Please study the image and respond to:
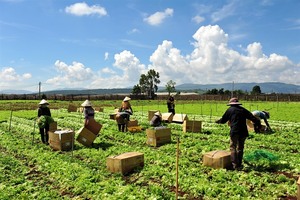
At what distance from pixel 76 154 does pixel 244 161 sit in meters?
6.77

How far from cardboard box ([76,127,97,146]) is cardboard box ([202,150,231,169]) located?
6.06 meters

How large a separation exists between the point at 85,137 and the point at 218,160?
676 cm

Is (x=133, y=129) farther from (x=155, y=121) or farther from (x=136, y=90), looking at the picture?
(x=136, y=90)

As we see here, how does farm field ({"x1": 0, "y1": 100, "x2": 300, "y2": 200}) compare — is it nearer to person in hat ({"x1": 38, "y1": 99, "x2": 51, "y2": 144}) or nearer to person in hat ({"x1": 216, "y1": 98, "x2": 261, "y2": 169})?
person in hat ({"x1": 216, "y1": 98, "x2": 261, "y2": 169})

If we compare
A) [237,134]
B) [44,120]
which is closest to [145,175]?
[237,134]

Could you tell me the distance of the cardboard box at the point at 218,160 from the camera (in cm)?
927

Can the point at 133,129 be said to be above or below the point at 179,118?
below

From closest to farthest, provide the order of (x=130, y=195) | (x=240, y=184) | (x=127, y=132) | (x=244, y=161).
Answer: (x=130, y=195) → (x=240, y=184) → (x=244, y=161) → (x=127, y=132)

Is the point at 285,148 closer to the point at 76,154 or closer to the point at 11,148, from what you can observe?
the point at 76,154

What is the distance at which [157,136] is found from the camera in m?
13.5

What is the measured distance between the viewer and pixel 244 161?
10.0 meters

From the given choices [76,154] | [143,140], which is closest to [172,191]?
[76,154]

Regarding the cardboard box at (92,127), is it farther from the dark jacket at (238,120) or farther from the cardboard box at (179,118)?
the cardboard box at (179,118)

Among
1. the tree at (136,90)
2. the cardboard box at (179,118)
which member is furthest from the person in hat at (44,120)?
the tree at (136,90)
